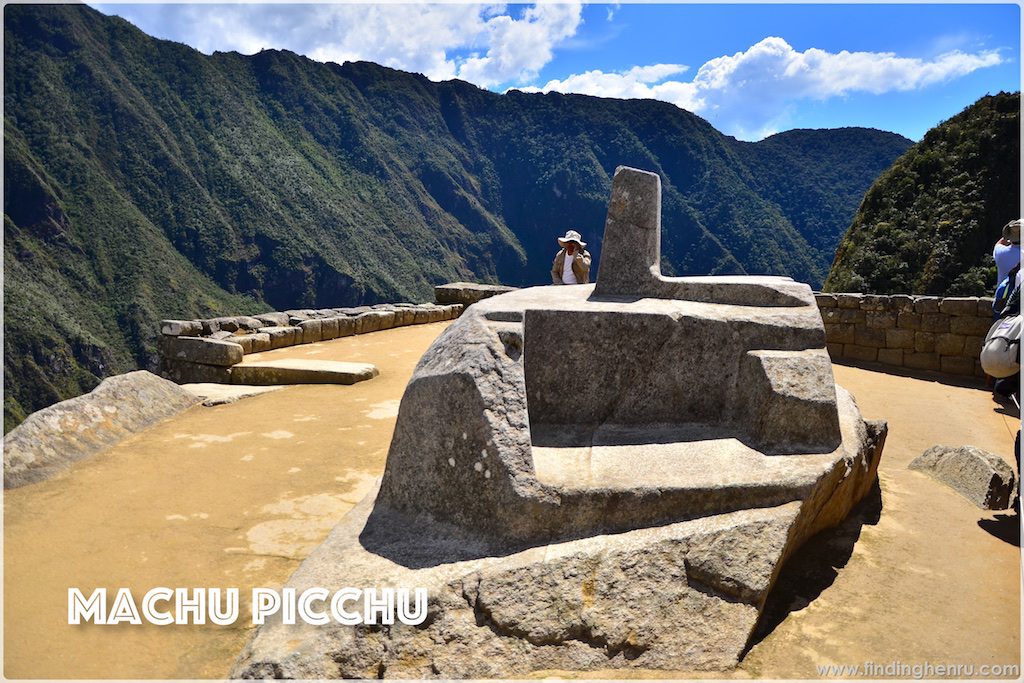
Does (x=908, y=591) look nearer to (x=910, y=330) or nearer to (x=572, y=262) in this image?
(x=572, y=262)

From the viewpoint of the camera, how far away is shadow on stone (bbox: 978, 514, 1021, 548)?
318cm

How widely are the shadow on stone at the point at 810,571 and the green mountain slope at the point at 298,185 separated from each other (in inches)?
1535

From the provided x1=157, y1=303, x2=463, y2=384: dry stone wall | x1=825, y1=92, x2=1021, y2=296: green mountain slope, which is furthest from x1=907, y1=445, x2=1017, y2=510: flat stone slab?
x1=825, y1=92, x2=1021, y2=296: green mountain slope

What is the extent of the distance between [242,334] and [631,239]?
21.1 ft

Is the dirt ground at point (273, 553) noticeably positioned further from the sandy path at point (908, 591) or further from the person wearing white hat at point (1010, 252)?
the person wearing white hat at point (1010, 252)

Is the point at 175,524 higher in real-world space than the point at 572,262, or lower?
lower

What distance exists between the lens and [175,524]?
336 centimetres

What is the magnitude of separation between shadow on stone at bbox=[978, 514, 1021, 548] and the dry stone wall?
7011 mm

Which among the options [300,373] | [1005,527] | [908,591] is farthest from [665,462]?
[300,373]

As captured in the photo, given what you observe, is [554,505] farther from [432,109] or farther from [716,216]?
[432,109]

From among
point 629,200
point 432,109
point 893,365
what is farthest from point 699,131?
point 629,200

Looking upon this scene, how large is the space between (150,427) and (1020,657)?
5.21m

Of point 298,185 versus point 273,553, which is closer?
point 273,553

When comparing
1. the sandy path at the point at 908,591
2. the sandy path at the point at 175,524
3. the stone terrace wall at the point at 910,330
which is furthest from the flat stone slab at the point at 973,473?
the stone terrace wall at the point at 910,330
